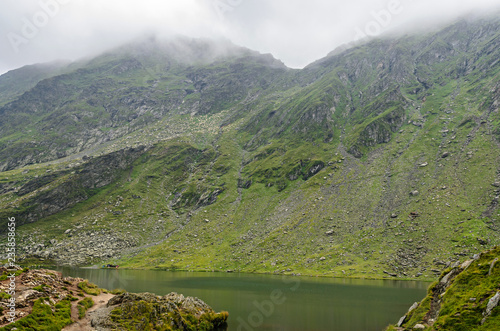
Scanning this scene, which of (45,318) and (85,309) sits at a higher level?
(45,318)

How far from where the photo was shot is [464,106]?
199m

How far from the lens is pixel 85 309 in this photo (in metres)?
36.0

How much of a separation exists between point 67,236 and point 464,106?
902ft

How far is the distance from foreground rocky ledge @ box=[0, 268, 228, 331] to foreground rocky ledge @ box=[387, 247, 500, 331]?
25263 millimetres

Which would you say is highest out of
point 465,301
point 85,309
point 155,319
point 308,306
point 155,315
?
point 465,301

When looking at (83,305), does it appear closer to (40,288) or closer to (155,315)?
(40,288)

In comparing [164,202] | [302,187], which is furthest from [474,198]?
[164,202]

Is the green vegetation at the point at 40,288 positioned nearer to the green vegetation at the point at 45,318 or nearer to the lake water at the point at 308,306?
the green vegetation at the point at 45,318

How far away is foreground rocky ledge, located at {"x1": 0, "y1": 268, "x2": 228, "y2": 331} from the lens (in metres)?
28.2

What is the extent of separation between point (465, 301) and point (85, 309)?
42.2 metres

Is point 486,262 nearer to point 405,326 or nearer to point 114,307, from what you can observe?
point 405,326

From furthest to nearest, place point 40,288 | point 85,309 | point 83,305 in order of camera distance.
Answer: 1. point 83,305
2. point 85,309
3. point 40,288

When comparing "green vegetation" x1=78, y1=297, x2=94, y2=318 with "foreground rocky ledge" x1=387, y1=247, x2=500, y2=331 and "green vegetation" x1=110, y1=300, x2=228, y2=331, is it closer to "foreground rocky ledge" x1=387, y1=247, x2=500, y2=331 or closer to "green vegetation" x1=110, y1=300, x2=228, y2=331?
"green vegetation" x1=110, y1=300, x2=228, y2=331

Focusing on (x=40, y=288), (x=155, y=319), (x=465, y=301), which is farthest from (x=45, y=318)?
(x=465, y=301)
